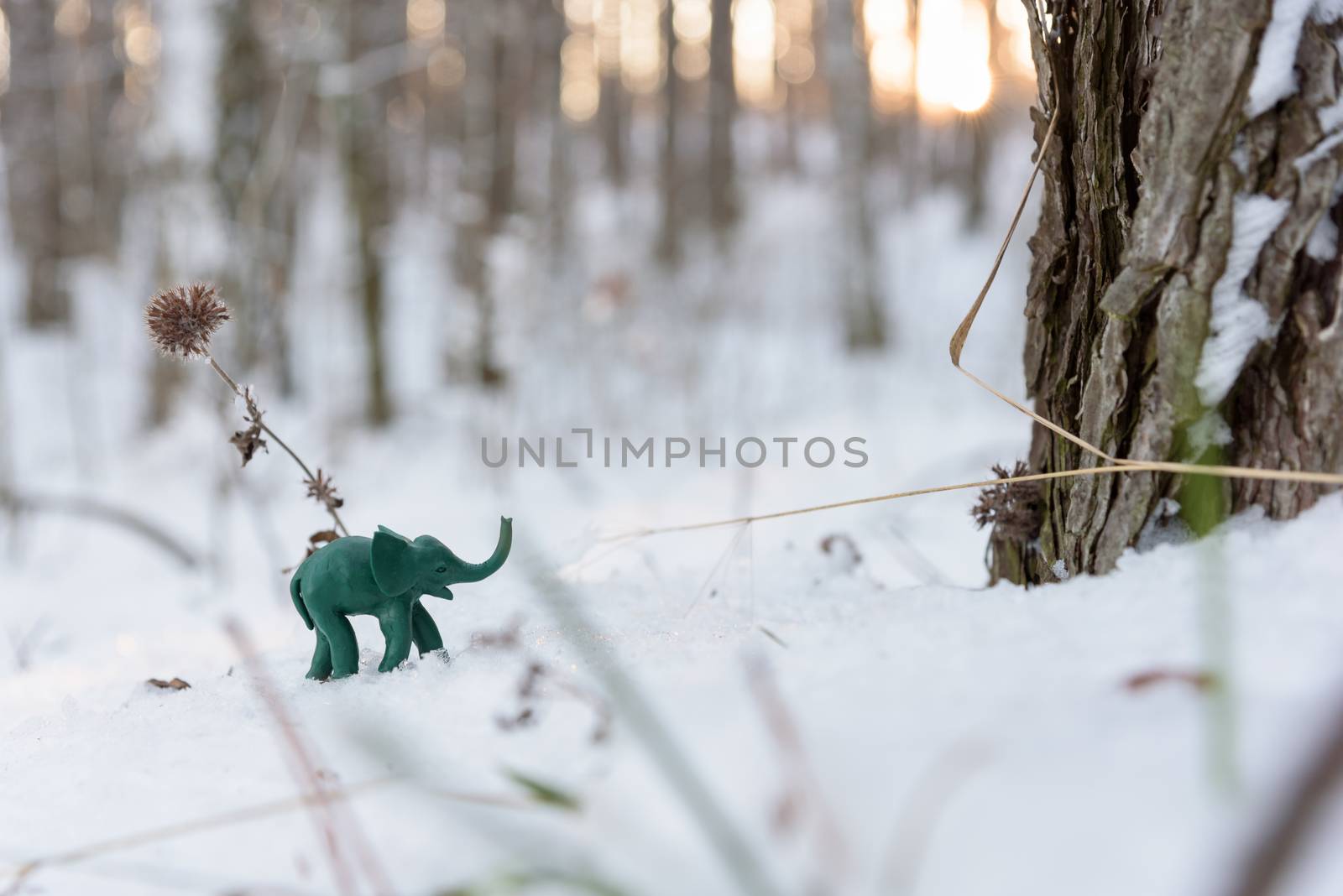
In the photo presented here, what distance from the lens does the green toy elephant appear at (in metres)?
1.07

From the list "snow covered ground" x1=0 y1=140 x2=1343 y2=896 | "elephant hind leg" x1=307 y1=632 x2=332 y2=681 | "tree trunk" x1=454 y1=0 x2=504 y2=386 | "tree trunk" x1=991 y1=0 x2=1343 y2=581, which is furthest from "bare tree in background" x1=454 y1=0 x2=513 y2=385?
"tree trunk" x1=991 y1=0 x2=1343 y2=581

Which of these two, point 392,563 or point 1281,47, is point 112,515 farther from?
point 1281,47

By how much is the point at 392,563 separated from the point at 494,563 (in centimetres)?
12

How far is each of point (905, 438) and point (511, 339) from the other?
2.57 metres

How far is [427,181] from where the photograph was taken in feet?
43.2

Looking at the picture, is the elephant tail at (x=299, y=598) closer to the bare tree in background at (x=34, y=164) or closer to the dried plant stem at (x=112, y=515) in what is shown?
the dried plant stem at (x=112, y=515)

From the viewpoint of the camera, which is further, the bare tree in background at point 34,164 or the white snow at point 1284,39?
the bare tree in background at point 34,164

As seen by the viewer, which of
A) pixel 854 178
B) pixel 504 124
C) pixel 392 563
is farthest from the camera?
pixel 504 124

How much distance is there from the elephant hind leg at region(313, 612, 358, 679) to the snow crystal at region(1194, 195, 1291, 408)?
97 centimetres

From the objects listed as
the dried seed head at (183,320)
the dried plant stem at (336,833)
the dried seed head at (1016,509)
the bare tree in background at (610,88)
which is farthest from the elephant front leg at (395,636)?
the bare tree in background at (610,88)

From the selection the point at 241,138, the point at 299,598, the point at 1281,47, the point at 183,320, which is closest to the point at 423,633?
the point at 299,598

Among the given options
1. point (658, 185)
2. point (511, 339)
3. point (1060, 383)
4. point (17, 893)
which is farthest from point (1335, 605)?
point (658, 185)

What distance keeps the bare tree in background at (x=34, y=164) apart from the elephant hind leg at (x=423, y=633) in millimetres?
9993

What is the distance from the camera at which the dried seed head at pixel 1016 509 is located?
3.91ft
